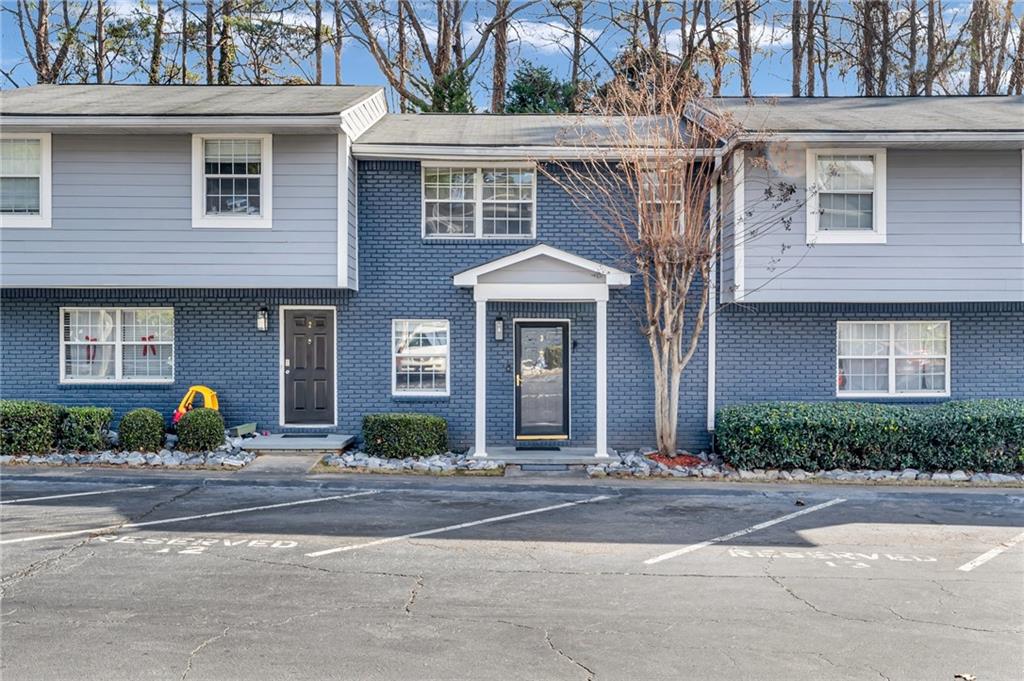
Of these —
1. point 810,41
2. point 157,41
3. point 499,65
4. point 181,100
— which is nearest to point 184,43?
point 157,41

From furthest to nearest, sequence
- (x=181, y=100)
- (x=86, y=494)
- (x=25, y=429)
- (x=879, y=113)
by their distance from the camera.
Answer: (x=879, y=113) < (x=181, y=100) < (x=25, y=429) < (x=86, y=494)

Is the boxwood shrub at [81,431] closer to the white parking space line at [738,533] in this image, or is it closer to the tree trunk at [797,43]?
the white parking space line at [738,533]

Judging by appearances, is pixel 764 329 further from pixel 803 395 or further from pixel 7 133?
pixel 7 133

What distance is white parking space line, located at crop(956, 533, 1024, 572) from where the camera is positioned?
7.72m

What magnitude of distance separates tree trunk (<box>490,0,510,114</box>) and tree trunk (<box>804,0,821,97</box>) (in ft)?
30.7

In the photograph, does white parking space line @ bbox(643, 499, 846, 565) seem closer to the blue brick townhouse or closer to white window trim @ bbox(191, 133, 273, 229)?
the blue brick townhouse

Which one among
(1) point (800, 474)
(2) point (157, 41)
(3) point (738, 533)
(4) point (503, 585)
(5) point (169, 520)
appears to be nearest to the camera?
(4) point (503, 585)

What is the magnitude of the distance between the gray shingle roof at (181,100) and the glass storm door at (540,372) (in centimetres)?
494

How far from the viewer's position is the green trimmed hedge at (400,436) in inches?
510

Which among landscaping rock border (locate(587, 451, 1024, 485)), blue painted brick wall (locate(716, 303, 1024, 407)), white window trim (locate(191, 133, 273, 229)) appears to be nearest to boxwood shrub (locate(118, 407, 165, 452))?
white window trim (locate(191, 133, 273, 229))

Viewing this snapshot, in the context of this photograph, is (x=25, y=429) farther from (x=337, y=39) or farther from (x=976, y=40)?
(x=976, y=40)

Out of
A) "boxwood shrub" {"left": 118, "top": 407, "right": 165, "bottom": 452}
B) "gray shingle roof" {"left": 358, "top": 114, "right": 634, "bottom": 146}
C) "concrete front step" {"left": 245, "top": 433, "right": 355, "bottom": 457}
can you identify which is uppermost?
"gray shingle roof" {"left": 358, "top": 114, "right": 634, "bottom": 146}

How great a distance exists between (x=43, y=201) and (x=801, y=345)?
12746 millimetres

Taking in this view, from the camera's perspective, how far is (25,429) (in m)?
12.7
